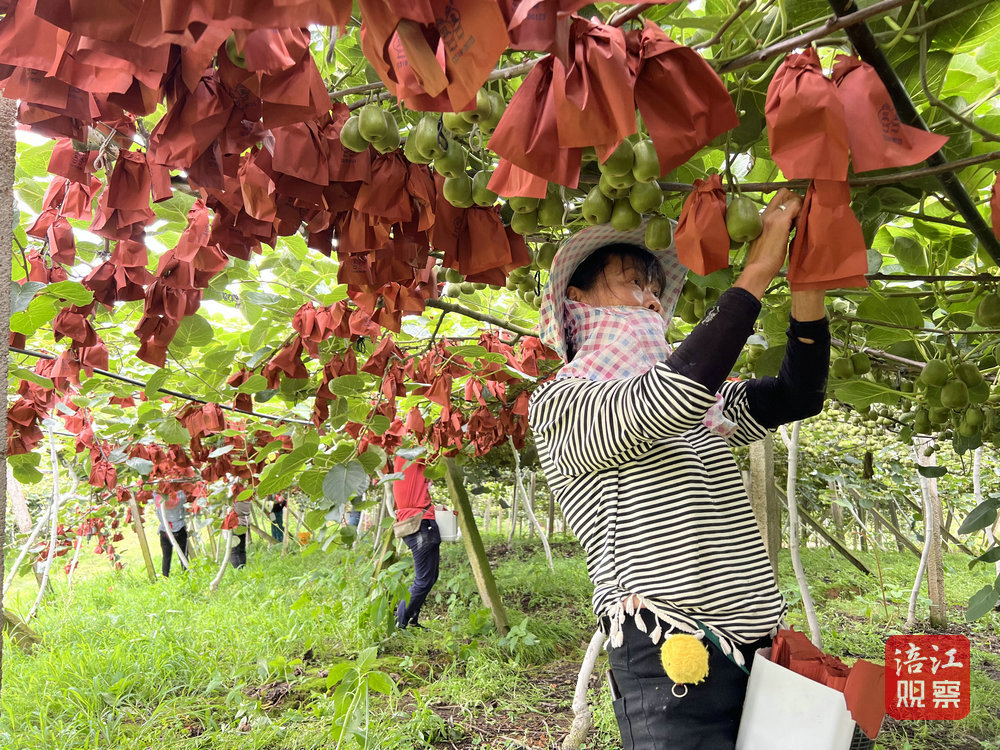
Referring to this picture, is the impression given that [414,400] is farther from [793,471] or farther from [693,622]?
[693,622]

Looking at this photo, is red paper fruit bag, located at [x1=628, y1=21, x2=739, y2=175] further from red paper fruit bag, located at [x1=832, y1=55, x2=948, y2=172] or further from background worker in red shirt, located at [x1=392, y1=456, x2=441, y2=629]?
background worker in red shirt, located at [x1=392, y1=456, x2=441, y2=629]

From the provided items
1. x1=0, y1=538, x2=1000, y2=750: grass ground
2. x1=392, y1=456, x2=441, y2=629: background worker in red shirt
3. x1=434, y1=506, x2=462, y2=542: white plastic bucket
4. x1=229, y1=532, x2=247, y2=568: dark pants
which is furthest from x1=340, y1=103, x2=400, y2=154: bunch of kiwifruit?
x1=229, y1=532, x2=247, y2=568: dark pants

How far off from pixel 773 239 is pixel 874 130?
0.25 metres

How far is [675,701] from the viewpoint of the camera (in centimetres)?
122

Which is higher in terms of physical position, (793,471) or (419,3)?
(419,3)

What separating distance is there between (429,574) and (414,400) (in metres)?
2.18

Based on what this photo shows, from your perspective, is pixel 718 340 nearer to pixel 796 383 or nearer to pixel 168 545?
pixel 796 383

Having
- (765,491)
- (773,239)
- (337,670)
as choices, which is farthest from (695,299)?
(337,670)

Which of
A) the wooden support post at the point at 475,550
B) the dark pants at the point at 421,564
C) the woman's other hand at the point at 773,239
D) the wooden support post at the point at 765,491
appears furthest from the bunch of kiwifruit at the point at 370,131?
the dark pants at the point at 421,564

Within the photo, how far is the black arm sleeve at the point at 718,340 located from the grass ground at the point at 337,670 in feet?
7.08

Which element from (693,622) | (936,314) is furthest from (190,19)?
(936,314)

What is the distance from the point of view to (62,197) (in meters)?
1.42

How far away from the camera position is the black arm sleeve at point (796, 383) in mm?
1253

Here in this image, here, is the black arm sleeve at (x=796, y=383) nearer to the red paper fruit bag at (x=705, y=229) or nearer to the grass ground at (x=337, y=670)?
the red paper fruit bag at (x=705, y=229)
